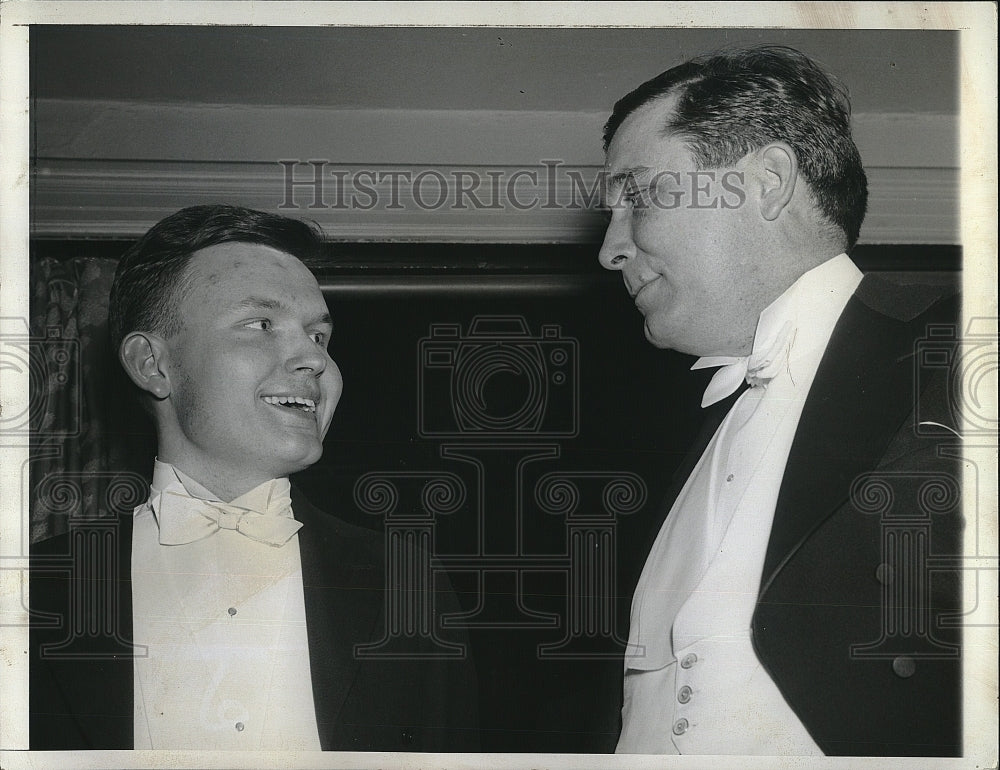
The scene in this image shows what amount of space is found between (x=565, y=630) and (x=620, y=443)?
1.00 feet

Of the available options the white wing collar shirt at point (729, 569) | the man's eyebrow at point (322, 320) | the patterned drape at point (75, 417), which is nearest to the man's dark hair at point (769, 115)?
the white wing collar shirt at point (729, 569)

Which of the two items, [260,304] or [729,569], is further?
[260,304]

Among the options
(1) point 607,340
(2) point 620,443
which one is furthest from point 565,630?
(1) point 607,340

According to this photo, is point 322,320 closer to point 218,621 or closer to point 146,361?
point 146,361

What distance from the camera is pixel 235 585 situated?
1.88m

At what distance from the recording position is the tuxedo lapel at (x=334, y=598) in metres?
1.87

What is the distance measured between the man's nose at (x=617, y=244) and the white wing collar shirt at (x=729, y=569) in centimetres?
22

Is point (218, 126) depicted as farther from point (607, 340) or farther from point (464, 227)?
point (607, 340)

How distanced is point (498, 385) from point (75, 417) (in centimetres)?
68

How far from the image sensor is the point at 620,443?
1.93 metres

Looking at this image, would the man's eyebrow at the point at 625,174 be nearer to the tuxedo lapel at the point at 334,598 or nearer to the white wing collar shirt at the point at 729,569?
the white wing collar shirt at the point at 729,569

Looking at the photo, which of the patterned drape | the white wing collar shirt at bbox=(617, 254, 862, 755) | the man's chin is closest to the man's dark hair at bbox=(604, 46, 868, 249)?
the white wing collar shirt at bbox=(617, 254, 862, 755)

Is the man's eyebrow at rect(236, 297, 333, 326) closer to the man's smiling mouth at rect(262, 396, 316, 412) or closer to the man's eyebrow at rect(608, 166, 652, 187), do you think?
the man's smiling mouth at rect(262, 396, 316, 412)

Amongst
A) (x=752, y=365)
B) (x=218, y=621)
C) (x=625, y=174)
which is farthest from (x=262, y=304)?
(x=752, y=365)
